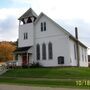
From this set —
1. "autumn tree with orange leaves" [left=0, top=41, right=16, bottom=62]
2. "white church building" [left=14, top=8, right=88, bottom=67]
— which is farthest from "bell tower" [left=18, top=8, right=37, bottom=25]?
"autumn tree with orange leaves" [left=0, top=41, right=16, bottom=62]

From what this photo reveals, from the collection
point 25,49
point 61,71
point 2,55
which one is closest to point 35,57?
point 25,49

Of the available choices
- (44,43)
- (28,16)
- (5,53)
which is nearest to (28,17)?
(28,16)

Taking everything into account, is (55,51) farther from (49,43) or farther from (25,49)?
(25,49)

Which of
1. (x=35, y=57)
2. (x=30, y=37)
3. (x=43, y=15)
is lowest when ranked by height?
(x=35, y=57)

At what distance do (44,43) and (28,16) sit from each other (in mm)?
7041

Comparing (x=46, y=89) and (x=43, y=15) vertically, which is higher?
(x=43, y=15)

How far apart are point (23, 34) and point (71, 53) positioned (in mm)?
11193

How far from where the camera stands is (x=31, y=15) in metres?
50.5

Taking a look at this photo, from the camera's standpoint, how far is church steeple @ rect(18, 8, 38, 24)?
50500 millimetres

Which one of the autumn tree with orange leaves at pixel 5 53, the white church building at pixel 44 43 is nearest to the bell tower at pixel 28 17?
the white church building at pixel 44 43

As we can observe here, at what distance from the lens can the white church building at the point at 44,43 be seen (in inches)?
1778

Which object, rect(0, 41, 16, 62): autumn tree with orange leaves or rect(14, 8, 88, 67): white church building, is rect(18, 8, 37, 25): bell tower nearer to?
rect(14, 8, 88, 67): white church building

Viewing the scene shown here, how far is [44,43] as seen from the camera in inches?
1875

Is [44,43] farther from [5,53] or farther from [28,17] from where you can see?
[5,53]
